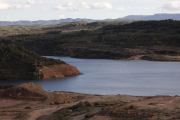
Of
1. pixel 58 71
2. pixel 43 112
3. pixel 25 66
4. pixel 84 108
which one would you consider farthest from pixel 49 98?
pixel 58 71

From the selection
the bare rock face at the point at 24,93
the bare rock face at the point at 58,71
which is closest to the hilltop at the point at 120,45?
the bare rock face at the point at 58,71

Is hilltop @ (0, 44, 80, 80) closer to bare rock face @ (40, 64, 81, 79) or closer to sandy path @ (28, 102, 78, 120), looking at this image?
bare rock face @ (40, 64, 81, 79)

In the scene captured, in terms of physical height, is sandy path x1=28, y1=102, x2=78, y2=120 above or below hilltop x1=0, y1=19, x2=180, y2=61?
below

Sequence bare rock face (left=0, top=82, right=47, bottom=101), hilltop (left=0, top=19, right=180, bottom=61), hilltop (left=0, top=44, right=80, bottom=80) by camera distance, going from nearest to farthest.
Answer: bare rock face (left=0, top=82, right=47, bottom=101) → hilltop (left=0, top=44, right=80, bottom=80) → hilltop (left=0, top=19, right=180, bottom=61)

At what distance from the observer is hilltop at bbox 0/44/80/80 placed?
42031mm

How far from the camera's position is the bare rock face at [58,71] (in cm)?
4356

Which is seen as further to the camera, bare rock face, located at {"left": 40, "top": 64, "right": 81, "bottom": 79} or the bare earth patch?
bare rock face, located at {"left": 40, "top": 64, "right": 81, "bottom": 79}

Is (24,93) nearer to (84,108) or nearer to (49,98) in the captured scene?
(49,98)

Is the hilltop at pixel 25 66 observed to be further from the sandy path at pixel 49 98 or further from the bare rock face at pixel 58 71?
the sandy path at pixel 49 98

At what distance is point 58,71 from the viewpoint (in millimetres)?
45219

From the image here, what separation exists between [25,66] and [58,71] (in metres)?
5.18

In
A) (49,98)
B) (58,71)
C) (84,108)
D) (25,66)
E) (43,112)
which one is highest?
(25,66)

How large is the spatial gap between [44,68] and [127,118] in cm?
2829

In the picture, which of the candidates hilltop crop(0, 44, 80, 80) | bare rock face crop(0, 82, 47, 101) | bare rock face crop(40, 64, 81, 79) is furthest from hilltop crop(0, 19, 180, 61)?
bare rock face crop(0, 82, 47, 101)
